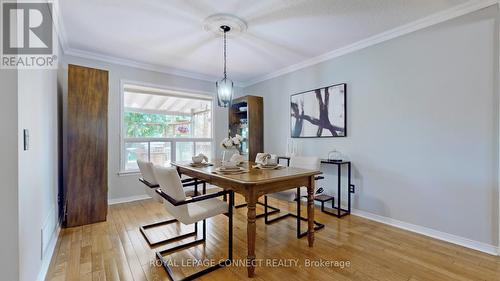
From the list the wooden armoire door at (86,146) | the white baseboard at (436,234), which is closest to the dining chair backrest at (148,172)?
the wooden armoire door at (86,146)

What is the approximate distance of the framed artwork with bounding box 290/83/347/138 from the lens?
135 inches

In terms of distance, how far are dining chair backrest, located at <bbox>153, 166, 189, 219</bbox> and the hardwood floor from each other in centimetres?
51

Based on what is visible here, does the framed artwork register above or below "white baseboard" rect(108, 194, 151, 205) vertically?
above

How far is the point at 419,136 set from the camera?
2.64 metres

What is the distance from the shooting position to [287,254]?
2191 mm

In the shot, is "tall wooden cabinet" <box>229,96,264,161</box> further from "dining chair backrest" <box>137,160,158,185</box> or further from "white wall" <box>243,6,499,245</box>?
"dining chair backrest" <box>137,160,158,185</box>

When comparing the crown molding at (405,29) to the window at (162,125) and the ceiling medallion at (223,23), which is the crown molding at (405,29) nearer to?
the ceiling medallion at (223,23)

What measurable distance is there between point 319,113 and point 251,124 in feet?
4.78

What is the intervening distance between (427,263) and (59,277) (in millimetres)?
3103

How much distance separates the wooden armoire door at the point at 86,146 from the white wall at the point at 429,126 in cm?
330

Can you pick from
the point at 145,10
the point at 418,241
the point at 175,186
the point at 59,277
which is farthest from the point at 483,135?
the point at 59,277

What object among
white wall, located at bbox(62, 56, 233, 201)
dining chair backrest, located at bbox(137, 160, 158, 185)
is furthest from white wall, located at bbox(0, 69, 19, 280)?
white wall, located at bbox(62, 56, 233, 201)

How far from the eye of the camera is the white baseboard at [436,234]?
219 centimetres

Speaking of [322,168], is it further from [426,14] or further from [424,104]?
[426,14]
